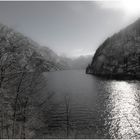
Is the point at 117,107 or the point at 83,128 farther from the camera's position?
the point at 117,107

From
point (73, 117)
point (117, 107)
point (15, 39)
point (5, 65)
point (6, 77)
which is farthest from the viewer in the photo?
point (117, 107)

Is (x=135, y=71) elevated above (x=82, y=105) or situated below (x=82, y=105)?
above

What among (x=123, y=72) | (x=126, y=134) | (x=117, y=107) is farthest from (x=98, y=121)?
(x=123, y=72)

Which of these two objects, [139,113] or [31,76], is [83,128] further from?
[31,76]

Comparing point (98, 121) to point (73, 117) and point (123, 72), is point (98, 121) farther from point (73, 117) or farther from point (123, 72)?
point (123, 72)

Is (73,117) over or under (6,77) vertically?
under

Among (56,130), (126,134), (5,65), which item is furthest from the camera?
(56,130)

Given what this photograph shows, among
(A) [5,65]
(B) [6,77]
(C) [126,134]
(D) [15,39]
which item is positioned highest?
(D) [15,39]

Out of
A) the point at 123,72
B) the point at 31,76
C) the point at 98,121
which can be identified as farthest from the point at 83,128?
the point at 123,72

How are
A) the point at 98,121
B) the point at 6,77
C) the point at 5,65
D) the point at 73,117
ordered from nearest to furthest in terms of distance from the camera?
the point at 5,65
the point at 6,77
the point at 98,121
the point at 73,117
